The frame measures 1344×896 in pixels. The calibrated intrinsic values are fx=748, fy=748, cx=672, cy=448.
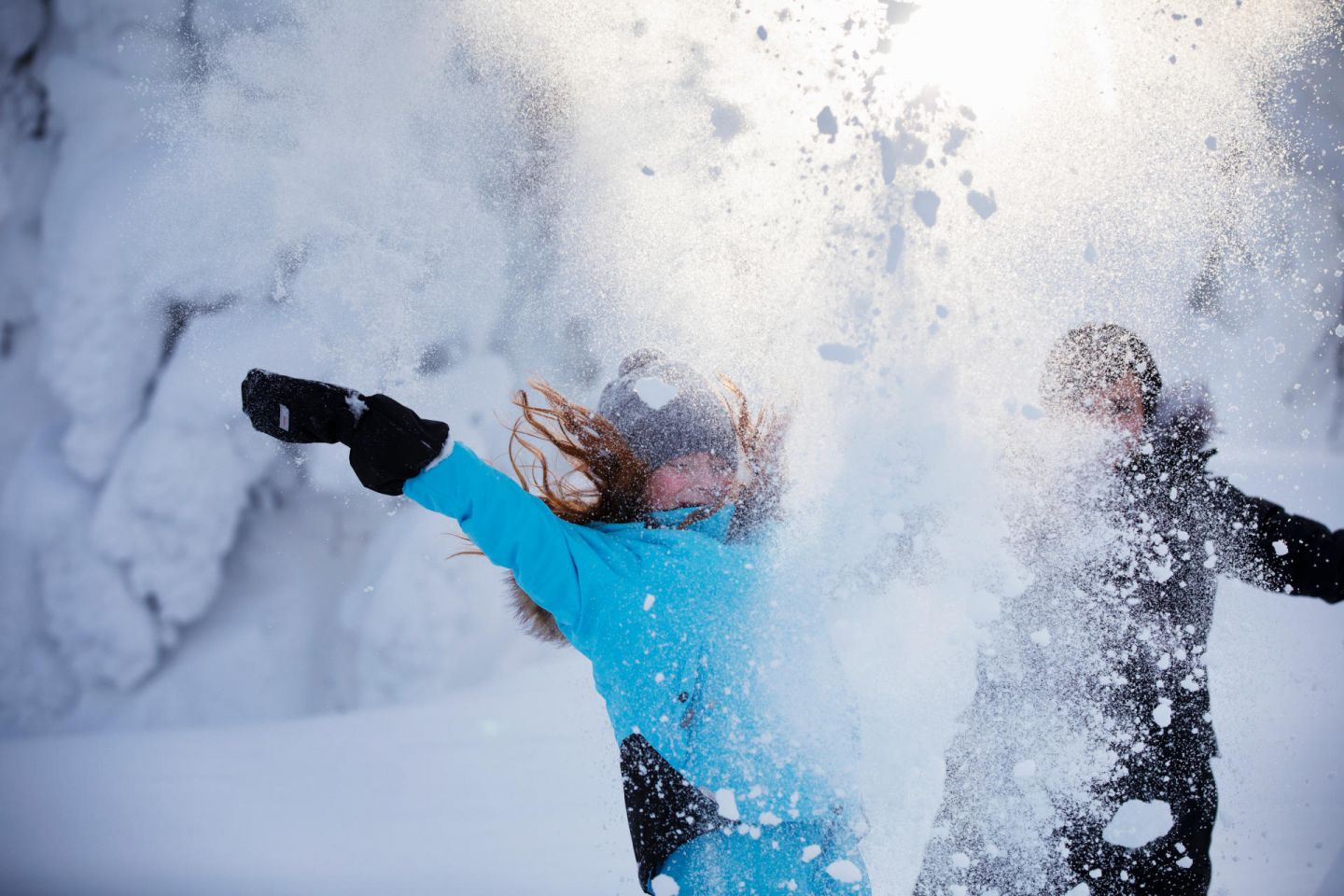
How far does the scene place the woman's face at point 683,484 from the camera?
3.81 ft

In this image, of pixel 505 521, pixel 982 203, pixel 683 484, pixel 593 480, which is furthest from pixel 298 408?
pixel 982 203

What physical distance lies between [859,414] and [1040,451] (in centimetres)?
41

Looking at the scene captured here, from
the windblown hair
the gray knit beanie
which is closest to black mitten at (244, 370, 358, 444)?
the windblown hair

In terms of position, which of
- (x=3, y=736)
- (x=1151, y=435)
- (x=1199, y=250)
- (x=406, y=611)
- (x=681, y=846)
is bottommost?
(x=3, y=736)

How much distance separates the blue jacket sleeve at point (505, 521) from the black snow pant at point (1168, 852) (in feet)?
→ 3.52

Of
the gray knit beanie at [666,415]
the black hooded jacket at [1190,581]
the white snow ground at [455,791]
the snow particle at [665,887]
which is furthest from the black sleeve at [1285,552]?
the snow particle at [665,887]

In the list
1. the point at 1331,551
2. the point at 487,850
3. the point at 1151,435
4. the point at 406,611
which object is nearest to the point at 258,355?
the point at 406,611

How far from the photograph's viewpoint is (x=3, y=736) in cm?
236

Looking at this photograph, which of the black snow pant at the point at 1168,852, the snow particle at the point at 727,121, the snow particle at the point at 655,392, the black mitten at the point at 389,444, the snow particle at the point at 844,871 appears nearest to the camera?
the black mitten at the point at 389,444

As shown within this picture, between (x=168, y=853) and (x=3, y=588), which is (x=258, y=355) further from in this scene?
(x=168, y=853)

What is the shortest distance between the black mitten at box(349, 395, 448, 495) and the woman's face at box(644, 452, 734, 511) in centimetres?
34

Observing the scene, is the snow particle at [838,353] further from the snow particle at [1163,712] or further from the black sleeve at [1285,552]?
the snow particle at [1163,712]

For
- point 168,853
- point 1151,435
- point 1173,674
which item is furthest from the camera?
point 168,853

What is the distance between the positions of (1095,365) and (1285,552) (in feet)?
1.50
